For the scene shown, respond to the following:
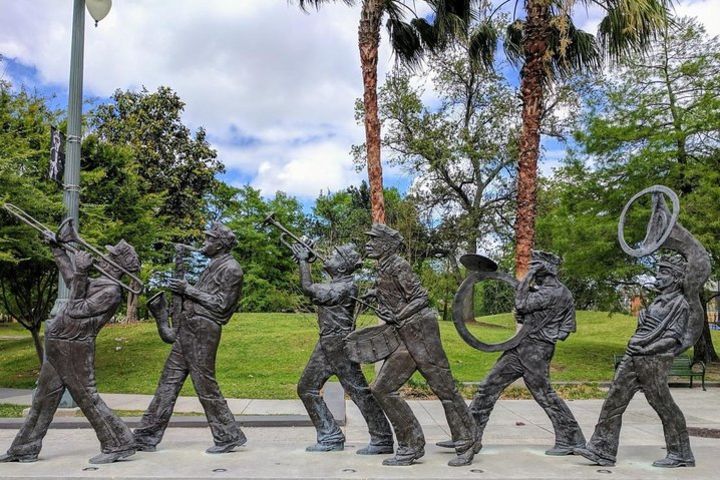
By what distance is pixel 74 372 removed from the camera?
6.17m

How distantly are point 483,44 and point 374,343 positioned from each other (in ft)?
34.6

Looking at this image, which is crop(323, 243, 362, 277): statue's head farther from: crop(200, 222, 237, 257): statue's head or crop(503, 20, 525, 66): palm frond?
crop(503, 20, 525, 66): palm frond

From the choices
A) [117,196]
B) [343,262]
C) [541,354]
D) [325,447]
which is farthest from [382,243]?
[117,196]

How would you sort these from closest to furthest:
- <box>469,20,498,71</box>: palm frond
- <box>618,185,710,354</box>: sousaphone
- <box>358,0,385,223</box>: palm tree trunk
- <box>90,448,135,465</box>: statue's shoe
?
<box>90,448,135,465</box>: statue's shoe
<box>618,185,710,354</box>: sousaphone
<box>358,0,385,223</box>: palm tree trunk
<box>469,20,498,71</box>: palm frond

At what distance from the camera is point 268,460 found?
6285 mm

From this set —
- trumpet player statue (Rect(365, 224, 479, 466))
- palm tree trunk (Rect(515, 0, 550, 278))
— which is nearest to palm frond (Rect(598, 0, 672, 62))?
palm tree trunk (Rect(515, 0, 550, 278))

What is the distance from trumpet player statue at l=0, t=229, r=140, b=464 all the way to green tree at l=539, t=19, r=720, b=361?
499 inches

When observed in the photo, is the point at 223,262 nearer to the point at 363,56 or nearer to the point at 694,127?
the point at 363,56

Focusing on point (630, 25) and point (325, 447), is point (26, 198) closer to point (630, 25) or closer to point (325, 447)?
point (325, 447)

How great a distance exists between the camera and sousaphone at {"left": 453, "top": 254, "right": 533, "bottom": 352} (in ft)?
22.0

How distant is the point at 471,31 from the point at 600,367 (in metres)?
8.94

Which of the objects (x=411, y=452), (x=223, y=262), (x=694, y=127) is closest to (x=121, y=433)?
(x=223, y=262)

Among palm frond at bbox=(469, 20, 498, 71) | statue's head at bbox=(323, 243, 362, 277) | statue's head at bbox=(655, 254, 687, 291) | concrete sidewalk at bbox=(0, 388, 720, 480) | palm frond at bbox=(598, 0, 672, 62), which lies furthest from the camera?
palm frond at bbox=(469, 20, 498, 71)

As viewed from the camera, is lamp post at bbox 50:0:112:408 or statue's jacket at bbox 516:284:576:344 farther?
lamp post at bbox 50:0:112:408
